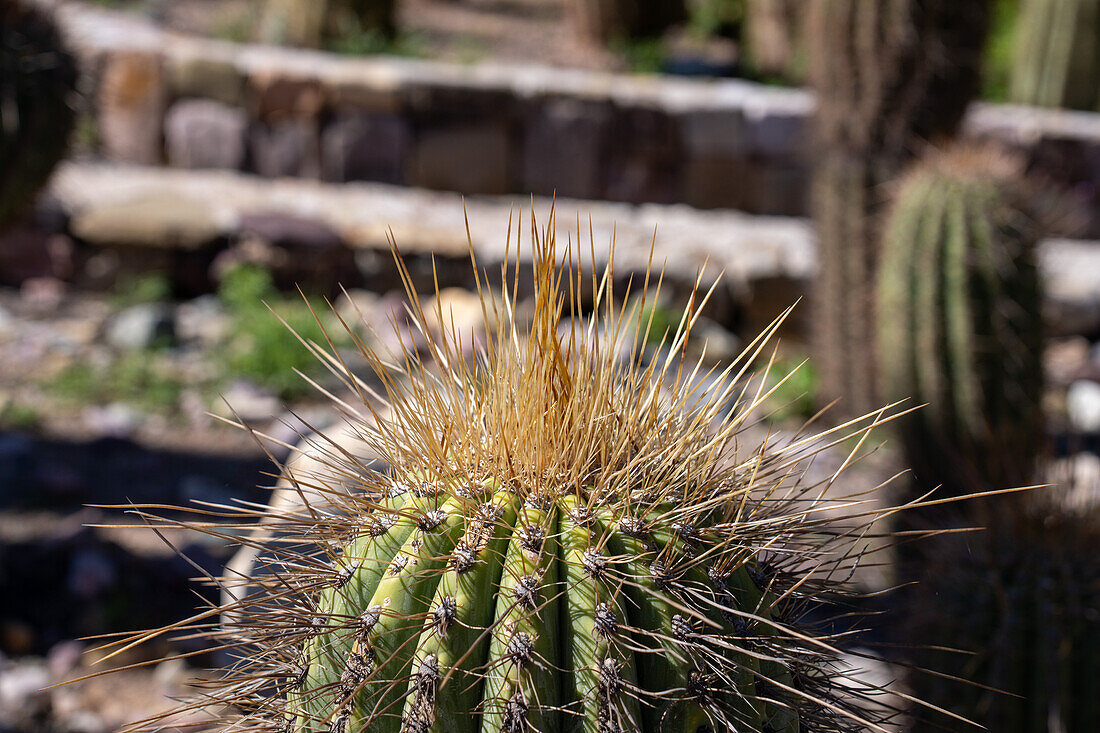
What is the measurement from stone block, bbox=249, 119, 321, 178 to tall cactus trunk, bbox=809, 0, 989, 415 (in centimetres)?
391

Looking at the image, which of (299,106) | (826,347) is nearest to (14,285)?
(299,106)

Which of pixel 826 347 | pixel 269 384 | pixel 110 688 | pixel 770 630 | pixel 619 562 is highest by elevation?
pixel 619 562

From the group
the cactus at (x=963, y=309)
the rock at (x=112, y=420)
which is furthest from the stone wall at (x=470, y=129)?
the cactus at (x=963, y=309)

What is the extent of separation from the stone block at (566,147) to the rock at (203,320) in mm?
2523

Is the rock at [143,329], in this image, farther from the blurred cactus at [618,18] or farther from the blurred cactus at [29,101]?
the blurred cactus at [618,18]

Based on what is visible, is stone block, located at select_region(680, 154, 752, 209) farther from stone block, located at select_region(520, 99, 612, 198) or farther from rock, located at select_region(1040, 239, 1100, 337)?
rock, located at select_region(1040, 239, 1100, 337)


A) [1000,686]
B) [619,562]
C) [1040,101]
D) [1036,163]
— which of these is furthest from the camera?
[1040,101]

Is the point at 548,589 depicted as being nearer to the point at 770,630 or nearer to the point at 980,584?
the point at 770,630

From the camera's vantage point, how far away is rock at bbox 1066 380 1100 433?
4652 millimetres

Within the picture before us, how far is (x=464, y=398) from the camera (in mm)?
1178

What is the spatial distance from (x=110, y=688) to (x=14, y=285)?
3735 mm

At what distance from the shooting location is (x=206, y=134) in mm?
6766

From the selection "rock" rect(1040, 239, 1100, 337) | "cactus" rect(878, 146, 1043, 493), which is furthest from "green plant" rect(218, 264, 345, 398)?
"rock" rect(1040, 239, 1100, 337)

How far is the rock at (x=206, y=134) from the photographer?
6.76 m
